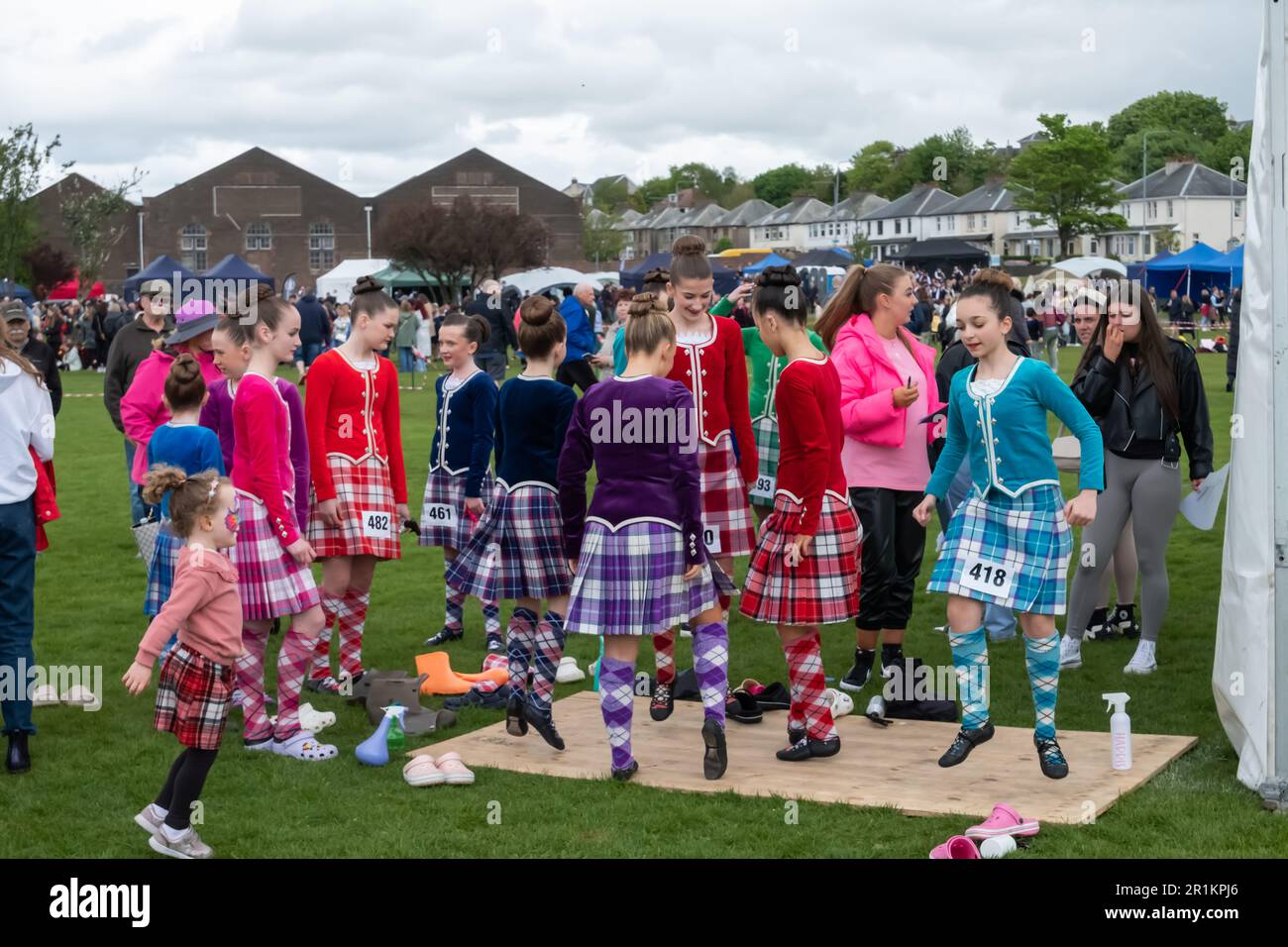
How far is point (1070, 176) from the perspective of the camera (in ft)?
287

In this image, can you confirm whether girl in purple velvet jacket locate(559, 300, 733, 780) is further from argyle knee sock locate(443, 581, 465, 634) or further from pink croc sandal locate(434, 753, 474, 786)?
argyle knee sock locate(443, 581, 465, 634)

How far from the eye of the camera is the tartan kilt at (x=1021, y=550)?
6098 millimetres

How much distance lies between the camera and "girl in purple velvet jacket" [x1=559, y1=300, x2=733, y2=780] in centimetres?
602

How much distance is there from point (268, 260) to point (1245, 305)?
8090 centimetres

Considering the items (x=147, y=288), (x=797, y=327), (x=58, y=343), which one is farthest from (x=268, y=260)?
(x=797, y=327)

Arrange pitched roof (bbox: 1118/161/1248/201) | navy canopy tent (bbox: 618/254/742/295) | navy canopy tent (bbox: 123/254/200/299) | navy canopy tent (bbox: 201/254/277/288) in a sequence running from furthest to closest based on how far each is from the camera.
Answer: pitched roof (bbox: 1118/161/1248/201)
navy canopy tent (bbox: 618/254/742/295)
navy canopy tent (bbox: 201/254/277/288)
navy canopy tent (bbox: 123/254/200/299)

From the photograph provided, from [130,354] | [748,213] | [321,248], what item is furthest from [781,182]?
[130,354]

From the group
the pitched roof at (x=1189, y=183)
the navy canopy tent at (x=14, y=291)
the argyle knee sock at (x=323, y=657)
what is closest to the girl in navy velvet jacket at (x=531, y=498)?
the argyle knee sock at (x=323, y=657)

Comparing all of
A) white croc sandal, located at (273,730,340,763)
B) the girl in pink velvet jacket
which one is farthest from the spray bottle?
white croc sandal, located at (273,730,340,763)

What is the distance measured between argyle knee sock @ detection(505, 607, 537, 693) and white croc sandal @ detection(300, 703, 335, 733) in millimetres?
988

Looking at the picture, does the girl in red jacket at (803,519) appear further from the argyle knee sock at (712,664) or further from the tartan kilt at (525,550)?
the tartan kilt at (525,550)

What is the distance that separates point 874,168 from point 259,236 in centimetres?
8380

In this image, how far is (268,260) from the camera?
82.4 m

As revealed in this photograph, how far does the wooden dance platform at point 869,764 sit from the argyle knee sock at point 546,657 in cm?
28
